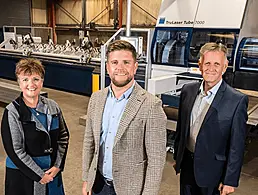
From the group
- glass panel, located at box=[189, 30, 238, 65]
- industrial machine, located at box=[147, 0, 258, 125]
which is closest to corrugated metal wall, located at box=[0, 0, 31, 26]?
industrial machine, located at box=[147, 0, 258, 125]

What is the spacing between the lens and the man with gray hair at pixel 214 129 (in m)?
1.56

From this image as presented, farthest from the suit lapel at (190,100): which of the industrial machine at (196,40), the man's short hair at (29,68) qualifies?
the industrial machine at (196,40)

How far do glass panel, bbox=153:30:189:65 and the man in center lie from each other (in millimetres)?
3111

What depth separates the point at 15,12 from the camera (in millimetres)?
11523

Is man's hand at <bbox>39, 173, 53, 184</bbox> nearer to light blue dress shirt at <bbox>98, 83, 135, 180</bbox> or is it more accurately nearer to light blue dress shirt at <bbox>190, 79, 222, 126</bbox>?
light blue dress shirt at <bbox>98, 83, 135, 180</bbox>

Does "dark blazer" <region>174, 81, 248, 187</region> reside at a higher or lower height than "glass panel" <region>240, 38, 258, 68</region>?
lower

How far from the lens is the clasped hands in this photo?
1663 mm

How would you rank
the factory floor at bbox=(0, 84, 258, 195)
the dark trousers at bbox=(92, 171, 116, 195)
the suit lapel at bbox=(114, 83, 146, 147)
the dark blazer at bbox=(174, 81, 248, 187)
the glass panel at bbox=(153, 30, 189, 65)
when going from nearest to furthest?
the suit lapel at bbox=(114, 83, 146, 147), the dark trousers at bbox=(92, 171, 116, 195), the dark blazer at bbox=(174, 81, 248, 187), the factory floor at bbox=(0, 84, 258, 195), the glass panel at bbox=(153, 30, 189, 65)

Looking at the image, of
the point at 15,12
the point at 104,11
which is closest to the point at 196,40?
the point at 104,11

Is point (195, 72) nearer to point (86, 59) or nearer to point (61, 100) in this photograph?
point (86, 59)

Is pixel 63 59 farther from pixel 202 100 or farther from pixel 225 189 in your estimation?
pixel 225 189

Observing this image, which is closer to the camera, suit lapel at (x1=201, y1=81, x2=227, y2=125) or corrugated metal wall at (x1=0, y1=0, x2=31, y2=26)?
suit lapel at (x1=201, y1=81, x2=227, y2=125)

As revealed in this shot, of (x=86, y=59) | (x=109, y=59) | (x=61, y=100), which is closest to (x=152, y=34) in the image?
(x=86, y=59)

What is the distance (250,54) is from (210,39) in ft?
2.10
